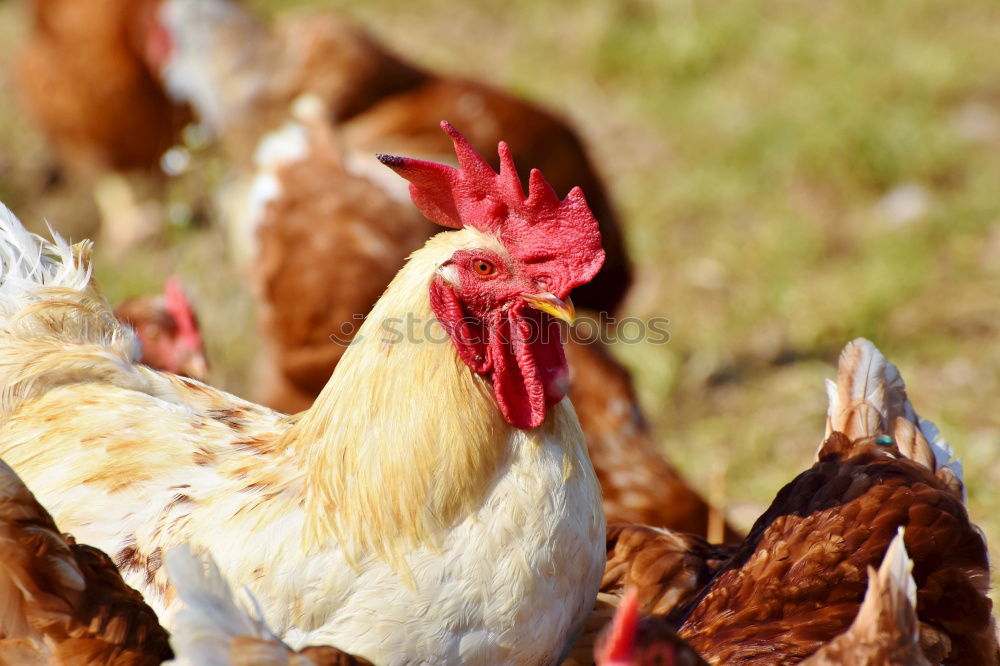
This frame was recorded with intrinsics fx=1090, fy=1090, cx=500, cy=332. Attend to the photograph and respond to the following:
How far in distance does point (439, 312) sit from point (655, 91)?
6.79 metres

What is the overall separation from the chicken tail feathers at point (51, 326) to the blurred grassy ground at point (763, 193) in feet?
7.49

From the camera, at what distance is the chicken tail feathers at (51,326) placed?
3006 millimetres

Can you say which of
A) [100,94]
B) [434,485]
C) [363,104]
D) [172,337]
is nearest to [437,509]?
[434,485]

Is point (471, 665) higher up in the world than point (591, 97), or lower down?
lower down

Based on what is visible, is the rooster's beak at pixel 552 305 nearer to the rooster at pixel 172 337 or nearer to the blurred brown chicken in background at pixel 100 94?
the rooster at pixel 172 337

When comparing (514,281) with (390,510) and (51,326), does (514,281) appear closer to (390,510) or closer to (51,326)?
(390,510)

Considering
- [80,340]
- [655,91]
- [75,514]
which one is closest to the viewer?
[75,514]

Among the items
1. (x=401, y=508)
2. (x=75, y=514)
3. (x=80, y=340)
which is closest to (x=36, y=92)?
(x=80, y=340)

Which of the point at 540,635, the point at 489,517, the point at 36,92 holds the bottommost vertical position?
the point at 540,635

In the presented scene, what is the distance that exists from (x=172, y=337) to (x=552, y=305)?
209cm

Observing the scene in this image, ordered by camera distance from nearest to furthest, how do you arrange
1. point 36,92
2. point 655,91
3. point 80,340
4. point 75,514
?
point 75,514 < point 80,340 < point 36,92 < point 655,91

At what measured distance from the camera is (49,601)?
2367mm

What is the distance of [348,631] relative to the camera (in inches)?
100

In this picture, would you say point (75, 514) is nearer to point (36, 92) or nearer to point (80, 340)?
point (80, 340)
